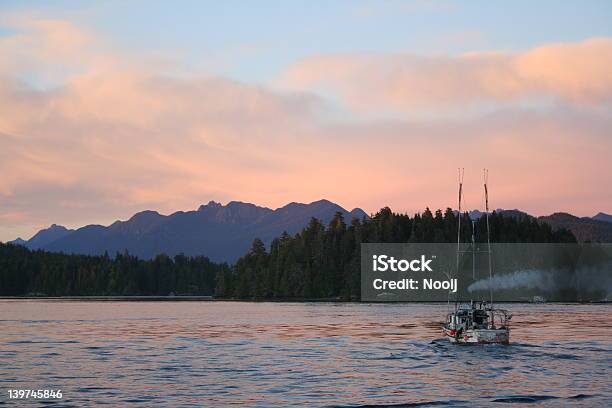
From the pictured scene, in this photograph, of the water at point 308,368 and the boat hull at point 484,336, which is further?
the boat hull at point 484,336

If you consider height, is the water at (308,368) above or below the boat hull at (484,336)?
below

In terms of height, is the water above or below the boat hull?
below

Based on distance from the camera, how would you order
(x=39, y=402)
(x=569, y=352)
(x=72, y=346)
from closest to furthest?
(x=39, y=402) < (x=569, y=352) < (x=72, y=346)

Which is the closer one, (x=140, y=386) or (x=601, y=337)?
(x=140, y=386)

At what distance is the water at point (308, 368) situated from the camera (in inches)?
2403

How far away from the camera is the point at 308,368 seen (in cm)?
7912

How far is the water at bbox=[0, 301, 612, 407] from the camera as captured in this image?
200ft

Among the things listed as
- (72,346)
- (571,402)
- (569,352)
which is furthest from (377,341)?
(571,402)

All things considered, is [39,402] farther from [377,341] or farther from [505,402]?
[377,341]

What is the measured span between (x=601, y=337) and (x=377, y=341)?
3216 centimetres

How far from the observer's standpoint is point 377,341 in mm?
111188

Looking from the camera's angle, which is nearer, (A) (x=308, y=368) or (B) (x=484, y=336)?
(A) (x=308, y=368)

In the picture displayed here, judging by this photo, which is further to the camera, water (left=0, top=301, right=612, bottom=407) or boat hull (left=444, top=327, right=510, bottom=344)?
boat hull (left=444, top=327, right=510, bottom=344)

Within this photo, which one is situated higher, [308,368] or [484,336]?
[484,336]
